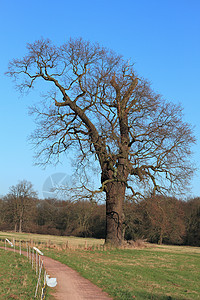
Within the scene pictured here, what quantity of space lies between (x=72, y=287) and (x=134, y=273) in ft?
17.4

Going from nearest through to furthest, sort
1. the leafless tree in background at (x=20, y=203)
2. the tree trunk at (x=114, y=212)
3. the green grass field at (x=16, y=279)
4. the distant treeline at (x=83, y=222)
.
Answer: the green grass field at (x=16, y=279) < the tree trunk at (x=114, y=212) < the distant treeline at (x=83, y=222) < the leafless tree in background at (x=20, y=203)

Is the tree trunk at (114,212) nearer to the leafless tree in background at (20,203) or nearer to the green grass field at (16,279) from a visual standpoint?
the green grass field at (16,279)

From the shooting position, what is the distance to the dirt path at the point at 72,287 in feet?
36.4

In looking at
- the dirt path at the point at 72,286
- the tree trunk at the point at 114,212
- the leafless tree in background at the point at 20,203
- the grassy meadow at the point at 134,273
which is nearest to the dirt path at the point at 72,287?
the dirt path at the point at 72,286

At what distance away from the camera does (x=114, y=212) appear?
26125 millimetres

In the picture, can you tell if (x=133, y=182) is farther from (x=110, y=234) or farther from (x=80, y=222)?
(x=80, y=222)

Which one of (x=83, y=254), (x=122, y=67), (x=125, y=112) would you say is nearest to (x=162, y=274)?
(x=83, y=254)

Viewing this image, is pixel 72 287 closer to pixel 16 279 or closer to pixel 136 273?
pixel 16 279

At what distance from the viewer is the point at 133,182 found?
27047mm

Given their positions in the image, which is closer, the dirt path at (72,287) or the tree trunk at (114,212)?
the dirt path at (72,287)

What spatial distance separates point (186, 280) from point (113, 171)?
11.1 meters

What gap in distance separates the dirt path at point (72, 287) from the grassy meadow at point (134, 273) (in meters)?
0.37

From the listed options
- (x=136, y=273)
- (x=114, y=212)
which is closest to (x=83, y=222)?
(x=114, y=212)

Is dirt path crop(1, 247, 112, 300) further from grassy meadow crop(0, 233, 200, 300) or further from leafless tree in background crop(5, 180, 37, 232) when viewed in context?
leafless tree in background crop(5, 180, 37, 232)
